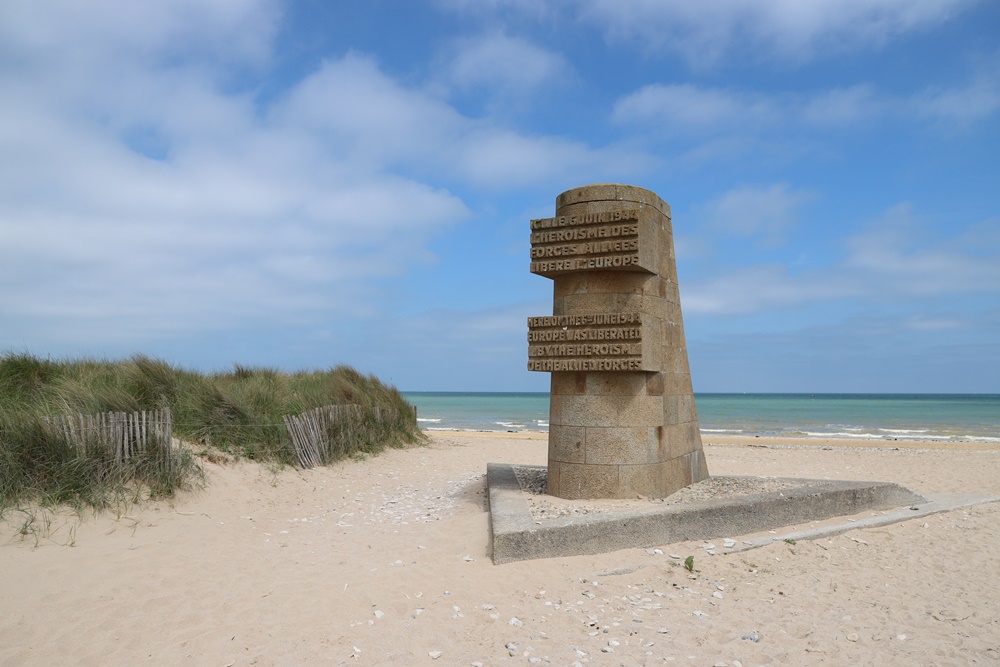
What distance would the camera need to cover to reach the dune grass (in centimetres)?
755

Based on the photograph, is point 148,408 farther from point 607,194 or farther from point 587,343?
point 607,194

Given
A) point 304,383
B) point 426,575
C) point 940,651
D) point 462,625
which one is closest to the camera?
point 940,651

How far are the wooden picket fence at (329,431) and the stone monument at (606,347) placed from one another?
489cm

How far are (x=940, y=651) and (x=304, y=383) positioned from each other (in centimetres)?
1247

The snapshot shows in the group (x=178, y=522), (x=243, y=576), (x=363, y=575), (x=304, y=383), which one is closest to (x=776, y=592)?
(x=363, y=575)

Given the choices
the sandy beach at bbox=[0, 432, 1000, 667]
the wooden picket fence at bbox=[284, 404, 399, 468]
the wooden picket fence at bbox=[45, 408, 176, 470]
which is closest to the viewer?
the sandy beach at bbox=[0, 432, 1000, 667]

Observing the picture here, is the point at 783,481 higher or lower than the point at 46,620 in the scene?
higher

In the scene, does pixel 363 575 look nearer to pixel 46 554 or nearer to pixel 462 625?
pixel 462 625

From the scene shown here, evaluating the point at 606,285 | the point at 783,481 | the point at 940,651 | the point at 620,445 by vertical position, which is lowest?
the point at 940,651

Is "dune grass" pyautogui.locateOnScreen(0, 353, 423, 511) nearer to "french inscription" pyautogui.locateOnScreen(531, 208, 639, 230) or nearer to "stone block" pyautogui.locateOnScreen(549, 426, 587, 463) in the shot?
"stone block" pyautogui.locateOnScreen(549, 426, 587, 463)

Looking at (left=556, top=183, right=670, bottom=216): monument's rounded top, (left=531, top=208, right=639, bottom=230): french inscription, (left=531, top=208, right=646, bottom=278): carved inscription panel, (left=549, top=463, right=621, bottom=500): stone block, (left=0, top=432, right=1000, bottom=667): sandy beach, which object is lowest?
(left=0, top=432, right=1000, bottom=667): sandy beach

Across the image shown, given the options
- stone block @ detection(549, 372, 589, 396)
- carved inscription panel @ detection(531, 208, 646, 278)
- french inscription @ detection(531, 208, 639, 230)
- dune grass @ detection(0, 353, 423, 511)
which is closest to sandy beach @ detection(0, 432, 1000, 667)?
dune grass @ detection(0, 353, 423, 511)

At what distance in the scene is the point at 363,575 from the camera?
20.6 ft

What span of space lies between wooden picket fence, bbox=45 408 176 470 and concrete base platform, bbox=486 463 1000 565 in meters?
4.28
